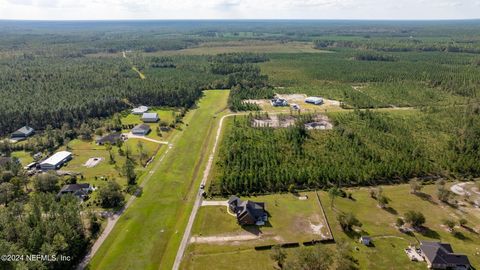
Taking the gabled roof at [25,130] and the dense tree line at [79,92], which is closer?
the gabled roof at [25,130]

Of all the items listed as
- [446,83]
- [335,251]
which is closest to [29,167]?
[335,251]

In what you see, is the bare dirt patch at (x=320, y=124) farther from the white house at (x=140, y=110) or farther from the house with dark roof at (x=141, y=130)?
the white house at (x=140, y=110)

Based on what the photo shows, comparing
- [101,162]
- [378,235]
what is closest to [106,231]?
[101,162]

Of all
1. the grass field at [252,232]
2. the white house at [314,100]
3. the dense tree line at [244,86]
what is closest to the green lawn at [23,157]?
the grass field at [252,232]

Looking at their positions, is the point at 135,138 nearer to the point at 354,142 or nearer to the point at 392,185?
the point at 354,142

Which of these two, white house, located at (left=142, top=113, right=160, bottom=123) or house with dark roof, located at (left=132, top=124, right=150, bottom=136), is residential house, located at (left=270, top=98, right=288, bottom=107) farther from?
house with dark roof, located at (left=132, top=124, right=150, bottom=136)

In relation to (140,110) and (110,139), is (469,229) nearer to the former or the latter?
(110,139)
